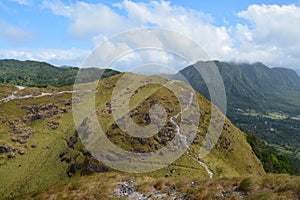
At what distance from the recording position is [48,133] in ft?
485

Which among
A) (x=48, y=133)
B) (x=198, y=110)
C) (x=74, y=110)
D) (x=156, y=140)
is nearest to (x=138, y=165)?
(x=156, y=140)

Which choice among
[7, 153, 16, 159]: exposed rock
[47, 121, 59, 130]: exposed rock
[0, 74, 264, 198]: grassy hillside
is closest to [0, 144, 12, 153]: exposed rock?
[0, 74, 264, 198]: grassy hillside

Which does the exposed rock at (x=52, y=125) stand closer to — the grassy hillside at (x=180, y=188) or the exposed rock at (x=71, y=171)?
the exposed rock at (x=71, y=171)

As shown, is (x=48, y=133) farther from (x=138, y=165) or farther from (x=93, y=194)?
(x=93, y=194)

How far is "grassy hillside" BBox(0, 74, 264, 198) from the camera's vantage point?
107m

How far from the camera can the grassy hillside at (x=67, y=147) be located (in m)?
107

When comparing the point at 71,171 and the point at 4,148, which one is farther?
the point at 4,148

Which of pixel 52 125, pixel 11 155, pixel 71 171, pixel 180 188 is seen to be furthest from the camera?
pixel 52 125

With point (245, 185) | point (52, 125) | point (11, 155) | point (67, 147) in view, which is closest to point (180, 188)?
point (245, 185)

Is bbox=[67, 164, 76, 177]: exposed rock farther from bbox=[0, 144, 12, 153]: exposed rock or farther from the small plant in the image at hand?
the small plant

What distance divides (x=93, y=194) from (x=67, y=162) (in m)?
98.6

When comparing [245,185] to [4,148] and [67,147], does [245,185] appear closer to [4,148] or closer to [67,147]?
[67,147]

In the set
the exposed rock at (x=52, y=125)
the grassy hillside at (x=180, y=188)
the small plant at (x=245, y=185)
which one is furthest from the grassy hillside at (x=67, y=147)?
the small plant at (x=245, y=185)

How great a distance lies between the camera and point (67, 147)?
12962 cm
